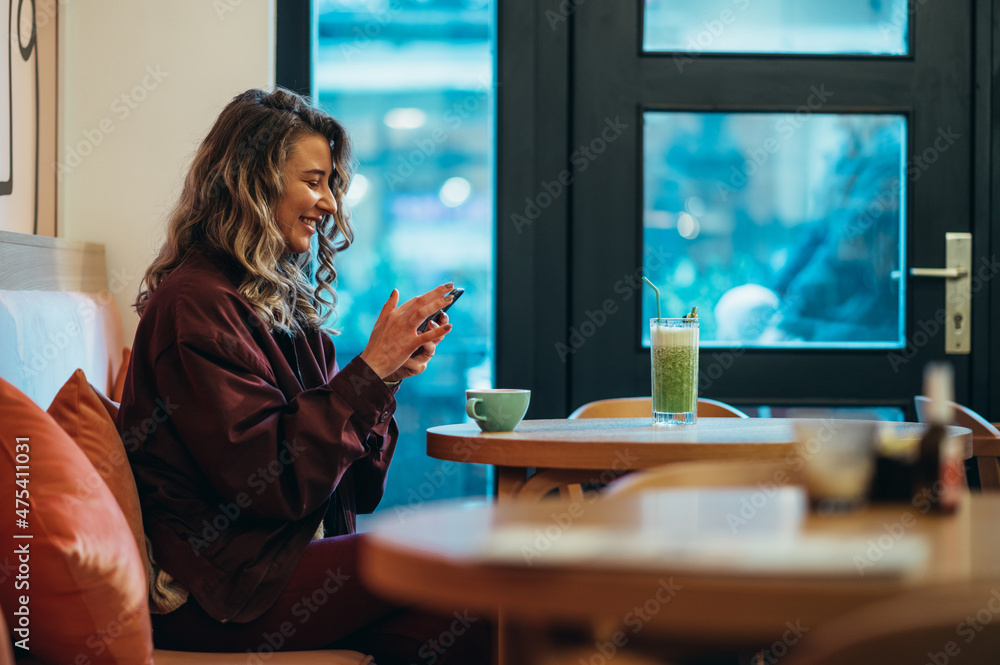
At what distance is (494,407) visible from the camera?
158cm

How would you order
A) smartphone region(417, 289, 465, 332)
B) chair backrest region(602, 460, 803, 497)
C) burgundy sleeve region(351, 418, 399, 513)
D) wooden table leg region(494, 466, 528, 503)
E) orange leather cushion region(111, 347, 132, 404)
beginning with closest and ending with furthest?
chair backrest region(602, 460, 803, 497) < wooden table leg region(494, 466, 528, 503) < smartphone region(417, 289, 465, 332) < burgundy sleeve region(351, 418, 399, 513) < orange leather cushion region(111, 347, 132, 404)

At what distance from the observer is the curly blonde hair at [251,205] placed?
5.24 feet

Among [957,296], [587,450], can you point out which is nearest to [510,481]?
[587,450]

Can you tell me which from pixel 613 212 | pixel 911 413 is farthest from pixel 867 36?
pixel 911 413

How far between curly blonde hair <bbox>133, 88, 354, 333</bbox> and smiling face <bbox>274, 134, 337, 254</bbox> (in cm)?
2

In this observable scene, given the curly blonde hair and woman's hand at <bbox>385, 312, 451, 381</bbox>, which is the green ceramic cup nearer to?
woman's hand at <bbox>385, 312, 451, 381</bbox>

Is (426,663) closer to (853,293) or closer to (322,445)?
(322,445)

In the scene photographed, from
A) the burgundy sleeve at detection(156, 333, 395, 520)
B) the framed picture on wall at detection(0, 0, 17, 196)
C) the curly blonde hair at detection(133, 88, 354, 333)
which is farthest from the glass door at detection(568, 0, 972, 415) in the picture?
the framed picture on wall at detection(0, 0, 17, 196)

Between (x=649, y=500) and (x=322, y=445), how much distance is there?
2.05 feet

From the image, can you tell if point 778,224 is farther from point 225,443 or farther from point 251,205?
point 225,443

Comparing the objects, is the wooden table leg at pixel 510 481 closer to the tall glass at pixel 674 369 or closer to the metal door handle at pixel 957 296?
the tall glass at pixel 674 369

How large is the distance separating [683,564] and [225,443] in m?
0.87

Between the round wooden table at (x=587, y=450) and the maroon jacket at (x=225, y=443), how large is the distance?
18cm

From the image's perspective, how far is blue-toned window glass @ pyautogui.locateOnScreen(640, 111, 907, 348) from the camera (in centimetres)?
274
